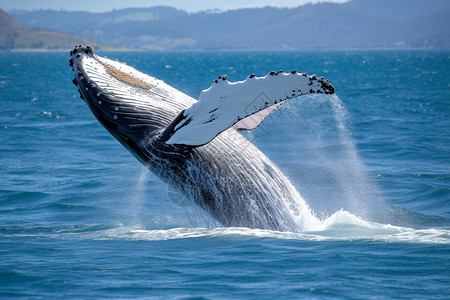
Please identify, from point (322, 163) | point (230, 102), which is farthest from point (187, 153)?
point (322, 163)

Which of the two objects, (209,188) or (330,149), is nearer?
(209,188)

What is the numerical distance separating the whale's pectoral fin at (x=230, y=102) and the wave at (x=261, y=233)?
63.1 inches

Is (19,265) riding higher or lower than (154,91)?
lower

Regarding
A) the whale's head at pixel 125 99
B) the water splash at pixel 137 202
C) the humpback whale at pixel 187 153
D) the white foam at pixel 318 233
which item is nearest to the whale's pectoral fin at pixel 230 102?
the humpback whale at pixel 187 153

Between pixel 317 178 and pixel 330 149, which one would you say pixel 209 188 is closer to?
pixel 317 178

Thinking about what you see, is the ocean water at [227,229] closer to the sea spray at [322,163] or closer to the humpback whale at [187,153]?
the sea spray at [322,163]

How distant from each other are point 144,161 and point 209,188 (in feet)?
2.85

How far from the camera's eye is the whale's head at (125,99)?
7.47 m

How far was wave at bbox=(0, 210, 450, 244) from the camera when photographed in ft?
25.2

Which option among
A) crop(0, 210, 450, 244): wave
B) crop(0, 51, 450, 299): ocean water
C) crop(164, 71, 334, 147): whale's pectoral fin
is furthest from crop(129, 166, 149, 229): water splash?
crop(164, 71, 334, 147): whale's pectoral fin

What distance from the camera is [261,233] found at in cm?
767

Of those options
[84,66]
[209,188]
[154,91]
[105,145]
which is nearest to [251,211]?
[209,188]

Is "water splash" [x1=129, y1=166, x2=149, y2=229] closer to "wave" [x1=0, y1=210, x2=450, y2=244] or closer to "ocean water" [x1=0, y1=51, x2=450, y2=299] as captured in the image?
"ocean water" [x1=0, y1=51, x2=450, y2=299]

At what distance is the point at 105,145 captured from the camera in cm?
1728
